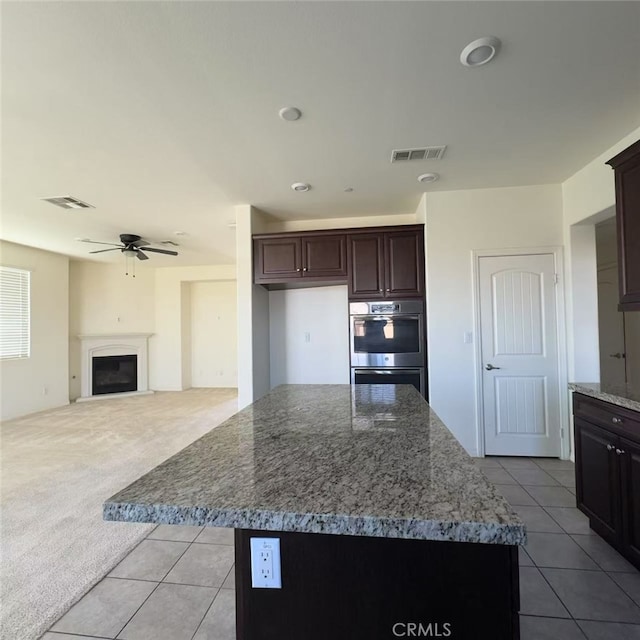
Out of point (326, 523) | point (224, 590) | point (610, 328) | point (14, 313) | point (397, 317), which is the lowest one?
point (224, 590)

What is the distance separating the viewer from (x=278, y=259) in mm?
3867

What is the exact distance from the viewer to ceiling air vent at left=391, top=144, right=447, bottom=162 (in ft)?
8.79

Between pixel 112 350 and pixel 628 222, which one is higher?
pixel 628 222

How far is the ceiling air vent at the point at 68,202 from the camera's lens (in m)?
3.54

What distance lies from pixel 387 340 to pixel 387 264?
0.81 metres

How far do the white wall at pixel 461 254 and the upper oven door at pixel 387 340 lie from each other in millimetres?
146

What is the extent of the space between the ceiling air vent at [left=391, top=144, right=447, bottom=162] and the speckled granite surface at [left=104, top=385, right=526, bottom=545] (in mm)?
2126

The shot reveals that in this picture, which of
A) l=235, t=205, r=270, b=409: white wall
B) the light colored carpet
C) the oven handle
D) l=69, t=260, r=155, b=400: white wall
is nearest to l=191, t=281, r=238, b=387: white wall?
l=69, t=260, r=155, b=400: white wall

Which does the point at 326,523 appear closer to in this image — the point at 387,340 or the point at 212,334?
the point at 387,340

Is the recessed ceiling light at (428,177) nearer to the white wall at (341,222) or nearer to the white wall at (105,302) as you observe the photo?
the white wall at (341,222)

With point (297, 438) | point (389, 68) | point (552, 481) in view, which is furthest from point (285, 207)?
point (552, 481)

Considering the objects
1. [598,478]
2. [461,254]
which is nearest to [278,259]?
[461,254]

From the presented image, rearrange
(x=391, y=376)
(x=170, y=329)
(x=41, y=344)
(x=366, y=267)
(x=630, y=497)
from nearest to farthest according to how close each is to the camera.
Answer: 1. (x=630, y=497)
2. (x=391, y=376)
3. (x=366, y=267)
4. (x=41, y=344)
5. (x=170, y=329)

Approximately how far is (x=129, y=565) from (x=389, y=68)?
10.1ft
